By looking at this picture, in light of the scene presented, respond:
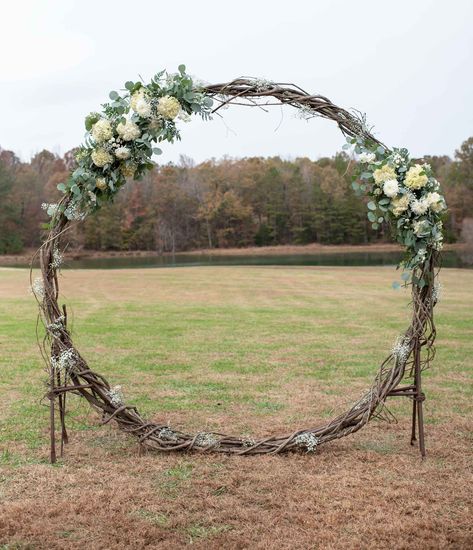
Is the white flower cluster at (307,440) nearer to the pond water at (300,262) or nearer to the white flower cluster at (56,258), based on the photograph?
the white flower cluster at (56,258)

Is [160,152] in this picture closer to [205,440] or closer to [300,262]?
[205,440]

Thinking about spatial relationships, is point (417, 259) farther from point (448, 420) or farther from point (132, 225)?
point (132, 225)

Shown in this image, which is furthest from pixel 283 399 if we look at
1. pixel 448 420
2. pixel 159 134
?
pixel 159 134

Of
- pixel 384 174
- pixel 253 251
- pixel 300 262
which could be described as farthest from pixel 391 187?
pixel 253 251

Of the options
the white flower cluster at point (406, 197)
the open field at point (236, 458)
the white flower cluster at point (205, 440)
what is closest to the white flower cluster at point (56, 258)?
the open field at point (236, 458)

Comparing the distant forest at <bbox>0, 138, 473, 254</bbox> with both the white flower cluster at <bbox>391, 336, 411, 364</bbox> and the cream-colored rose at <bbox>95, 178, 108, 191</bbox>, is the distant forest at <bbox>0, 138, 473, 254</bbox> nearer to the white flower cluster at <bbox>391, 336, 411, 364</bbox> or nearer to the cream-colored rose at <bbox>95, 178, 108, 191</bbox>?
the cream-colored rose at <bbox>95, 178, 108, 191</bbox>

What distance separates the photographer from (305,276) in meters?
24.0

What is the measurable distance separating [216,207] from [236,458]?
60.2 metres

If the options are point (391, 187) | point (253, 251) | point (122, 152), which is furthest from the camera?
point (253, 251)

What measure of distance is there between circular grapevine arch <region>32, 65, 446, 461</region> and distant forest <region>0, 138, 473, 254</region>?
5525cm

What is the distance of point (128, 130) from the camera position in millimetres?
4352

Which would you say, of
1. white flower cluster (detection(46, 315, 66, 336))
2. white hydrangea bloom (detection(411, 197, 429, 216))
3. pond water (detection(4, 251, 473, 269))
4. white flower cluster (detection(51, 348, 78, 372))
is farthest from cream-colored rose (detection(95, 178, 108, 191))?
pond water (detection(4, 251, 473, 269))

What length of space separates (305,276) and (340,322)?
12.0m

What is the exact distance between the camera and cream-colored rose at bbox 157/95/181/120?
4.35m
